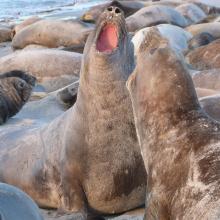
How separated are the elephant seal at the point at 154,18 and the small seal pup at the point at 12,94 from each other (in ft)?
24.2

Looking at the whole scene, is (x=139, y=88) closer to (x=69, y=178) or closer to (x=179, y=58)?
(x=179, y=58)

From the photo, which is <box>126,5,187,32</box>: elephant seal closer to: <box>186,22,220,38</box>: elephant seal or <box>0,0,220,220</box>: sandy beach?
<box>0,0,220,220</box>: sandy beach

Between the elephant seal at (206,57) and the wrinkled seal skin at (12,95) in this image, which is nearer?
the wrinkled seal skin at (12,95)

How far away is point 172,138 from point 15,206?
0.91 metres

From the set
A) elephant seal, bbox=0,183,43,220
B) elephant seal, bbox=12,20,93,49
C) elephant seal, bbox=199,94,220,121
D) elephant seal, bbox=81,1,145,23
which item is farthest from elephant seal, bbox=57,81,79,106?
elephant seal, bbox=81,1,145,23

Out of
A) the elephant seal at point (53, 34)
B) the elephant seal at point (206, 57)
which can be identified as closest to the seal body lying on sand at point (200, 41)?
the elephant seal at point (206, 57)

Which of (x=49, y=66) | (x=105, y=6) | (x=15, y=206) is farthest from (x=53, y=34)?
(x=15, y=206)

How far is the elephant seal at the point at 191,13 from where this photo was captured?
60.3 feet

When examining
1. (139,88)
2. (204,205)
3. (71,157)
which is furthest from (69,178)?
(204,205)

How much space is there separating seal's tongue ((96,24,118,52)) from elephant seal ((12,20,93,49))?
926 cm

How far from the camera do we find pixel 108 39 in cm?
480

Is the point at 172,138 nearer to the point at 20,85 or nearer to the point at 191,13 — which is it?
the point at 20,85

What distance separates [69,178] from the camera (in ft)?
15.7

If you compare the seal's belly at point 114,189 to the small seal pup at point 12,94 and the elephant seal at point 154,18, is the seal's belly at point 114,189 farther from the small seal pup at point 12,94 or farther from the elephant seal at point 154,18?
the elephant seal at point 154,18
